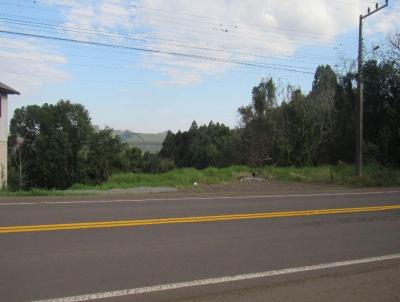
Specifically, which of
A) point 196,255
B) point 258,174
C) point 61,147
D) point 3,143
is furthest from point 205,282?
point 61,147

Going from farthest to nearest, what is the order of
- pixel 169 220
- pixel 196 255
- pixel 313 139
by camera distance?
1. pixel 313 139
2. pixel 169 220
3. pixel 196 255

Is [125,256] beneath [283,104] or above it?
beneath

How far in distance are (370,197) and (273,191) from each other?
13.0 feet

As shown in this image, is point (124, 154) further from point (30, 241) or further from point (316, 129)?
point (30, 241)

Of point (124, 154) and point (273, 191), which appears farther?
point (124, 154)

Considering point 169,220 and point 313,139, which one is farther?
point 313,139

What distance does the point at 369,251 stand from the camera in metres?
8.58

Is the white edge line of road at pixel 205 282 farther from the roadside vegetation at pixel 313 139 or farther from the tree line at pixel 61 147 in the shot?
the tree line at pixel 61 147

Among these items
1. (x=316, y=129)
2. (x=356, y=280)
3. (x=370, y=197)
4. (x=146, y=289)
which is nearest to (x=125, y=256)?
(x=146, y=289)

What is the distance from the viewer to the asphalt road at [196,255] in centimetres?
604

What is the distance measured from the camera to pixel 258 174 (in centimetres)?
2619

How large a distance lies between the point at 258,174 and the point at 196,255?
1870 centimetres

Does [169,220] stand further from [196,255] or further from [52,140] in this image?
[52,140]

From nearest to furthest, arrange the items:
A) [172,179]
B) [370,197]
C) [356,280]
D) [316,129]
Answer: [356,280] → [370,197] → [172,179] → [316,129]
